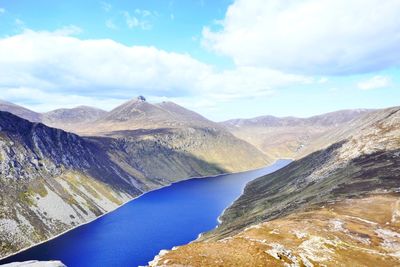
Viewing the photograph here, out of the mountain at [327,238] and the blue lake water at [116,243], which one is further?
the blue lake water at [116,243]

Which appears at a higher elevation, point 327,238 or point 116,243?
point 327,238

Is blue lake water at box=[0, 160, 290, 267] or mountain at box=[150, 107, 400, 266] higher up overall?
mountain at box=[150, 107, 400, 266]

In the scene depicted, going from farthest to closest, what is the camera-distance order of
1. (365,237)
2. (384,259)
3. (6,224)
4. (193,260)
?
(6,224) → (365,237) → (384,259) → (193,260)

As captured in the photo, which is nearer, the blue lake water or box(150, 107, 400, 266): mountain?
box(150, 107, 400, 266): mountain

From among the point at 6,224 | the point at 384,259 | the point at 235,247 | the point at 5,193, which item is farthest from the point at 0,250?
the point at 384,259

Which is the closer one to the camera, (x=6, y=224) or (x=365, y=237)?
(x=365, y=237)

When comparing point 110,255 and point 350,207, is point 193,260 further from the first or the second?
point 110,255

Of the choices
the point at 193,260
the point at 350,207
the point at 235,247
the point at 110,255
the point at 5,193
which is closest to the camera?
the point at 193,260

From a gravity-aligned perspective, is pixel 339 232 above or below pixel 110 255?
above

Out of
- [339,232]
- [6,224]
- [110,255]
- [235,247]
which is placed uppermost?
[235,247]

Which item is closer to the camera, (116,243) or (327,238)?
(327,238)

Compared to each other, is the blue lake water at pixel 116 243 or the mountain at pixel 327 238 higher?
the mountain at pixel 327 238
